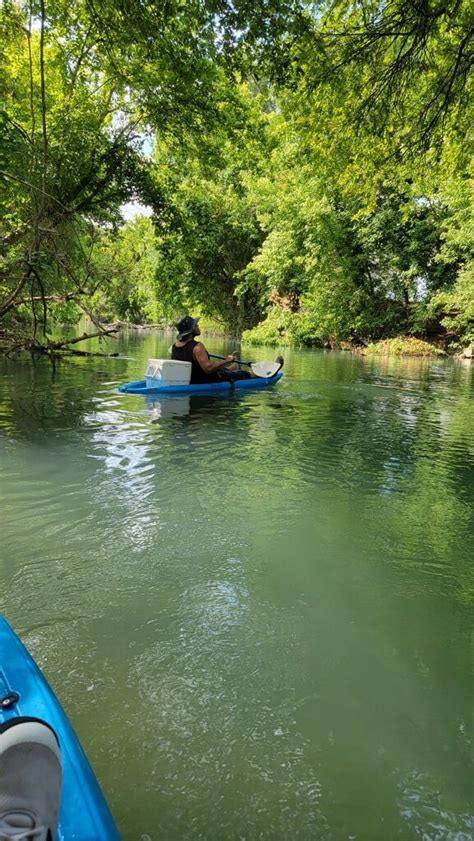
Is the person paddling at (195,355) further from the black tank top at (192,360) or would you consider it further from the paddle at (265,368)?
the paddle at (265,368)

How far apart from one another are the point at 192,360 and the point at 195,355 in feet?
0.44

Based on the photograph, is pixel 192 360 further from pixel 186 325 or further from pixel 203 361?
pixel 186 325

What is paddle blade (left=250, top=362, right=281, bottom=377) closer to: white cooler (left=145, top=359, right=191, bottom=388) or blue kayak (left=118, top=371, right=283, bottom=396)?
blue kayak (left=118, top=371, right=283, bottom=396)

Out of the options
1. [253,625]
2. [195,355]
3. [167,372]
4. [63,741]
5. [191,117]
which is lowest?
[253,625]

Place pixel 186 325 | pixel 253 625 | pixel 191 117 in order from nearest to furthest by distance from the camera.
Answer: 1. pixel 253 625
2. pixel 191 117
3. pixel 186 325

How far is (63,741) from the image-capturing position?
4.73ft

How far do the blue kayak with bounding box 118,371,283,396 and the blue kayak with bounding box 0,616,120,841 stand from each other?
25.4 ft

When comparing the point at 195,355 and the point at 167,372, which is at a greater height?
the point at 195,355

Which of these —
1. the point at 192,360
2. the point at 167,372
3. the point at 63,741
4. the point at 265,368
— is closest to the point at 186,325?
the point at 192,360

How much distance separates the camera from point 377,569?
10.9 feet

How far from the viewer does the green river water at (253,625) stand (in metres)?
1.71

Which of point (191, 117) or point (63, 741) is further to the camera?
point (191, 117)

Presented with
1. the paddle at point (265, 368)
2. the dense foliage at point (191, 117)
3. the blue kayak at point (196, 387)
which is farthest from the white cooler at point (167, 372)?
the dense foliage at point (191, 117)

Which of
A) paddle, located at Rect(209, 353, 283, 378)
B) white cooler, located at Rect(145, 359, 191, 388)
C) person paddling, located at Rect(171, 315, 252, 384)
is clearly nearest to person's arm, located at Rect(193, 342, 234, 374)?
person paddling, located at Rect(171, 315, 252, 384)
